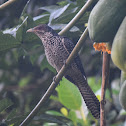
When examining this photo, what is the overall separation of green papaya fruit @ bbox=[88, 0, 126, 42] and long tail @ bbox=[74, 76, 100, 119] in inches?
24.7

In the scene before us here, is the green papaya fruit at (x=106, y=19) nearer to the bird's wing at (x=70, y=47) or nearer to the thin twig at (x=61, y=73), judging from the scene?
the thin twig at (x=61, y=73)

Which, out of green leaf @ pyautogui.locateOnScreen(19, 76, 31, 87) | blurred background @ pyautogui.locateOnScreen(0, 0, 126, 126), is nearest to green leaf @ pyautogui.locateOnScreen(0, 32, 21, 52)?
blurred background @ pyautogui.locateOnScreen(0, 0, 126, 126)

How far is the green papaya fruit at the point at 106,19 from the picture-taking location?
2.74ft

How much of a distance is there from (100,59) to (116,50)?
161 centimetres

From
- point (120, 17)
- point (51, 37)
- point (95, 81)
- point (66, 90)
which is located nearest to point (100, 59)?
point (95, 81)

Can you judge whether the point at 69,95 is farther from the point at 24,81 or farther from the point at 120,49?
the point at 24,81

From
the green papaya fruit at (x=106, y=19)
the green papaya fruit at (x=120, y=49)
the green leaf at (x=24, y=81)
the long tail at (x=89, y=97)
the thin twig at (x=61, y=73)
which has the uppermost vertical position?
the green papaya fruit at (x=106, y=19)

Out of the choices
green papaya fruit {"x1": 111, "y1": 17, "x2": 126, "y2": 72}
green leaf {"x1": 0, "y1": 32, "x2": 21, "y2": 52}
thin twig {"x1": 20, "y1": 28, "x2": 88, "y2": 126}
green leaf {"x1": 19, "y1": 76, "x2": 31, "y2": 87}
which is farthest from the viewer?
green leaf {"x1": 19, "y1": 76, "x2": 31, "y2": 87}

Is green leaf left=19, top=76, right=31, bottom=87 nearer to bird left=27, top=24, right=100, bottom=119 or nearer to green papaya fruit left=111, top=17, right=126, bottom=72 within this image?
bird left=27, top=24, right=100, bottom=119

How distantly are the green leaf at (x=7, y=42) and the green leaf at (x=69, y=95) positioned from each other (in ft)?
1.39

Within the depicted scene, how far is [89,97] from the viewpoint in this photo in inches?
65.7

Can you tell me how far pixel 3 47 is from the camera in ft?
4.62

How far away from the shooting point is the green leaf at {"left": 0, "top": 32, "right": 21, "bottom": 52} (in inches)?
53.0

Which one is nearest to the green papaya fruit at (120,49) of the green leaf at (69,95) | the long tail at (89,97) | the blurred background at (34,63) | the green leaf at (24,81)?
the blurred background at (34,63)
